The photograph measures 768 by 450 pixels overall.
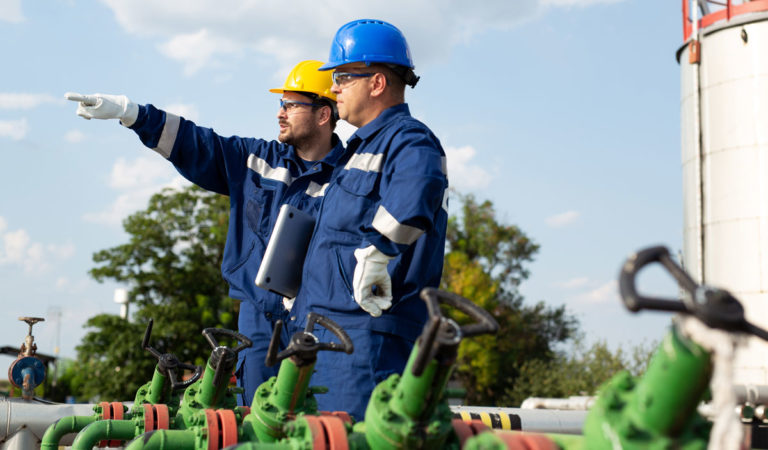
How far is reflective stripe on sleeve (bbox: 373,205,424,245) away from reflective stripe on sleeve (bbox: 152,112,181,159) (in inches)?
64.3

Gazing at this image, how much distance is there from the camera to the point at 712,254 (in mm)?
12562

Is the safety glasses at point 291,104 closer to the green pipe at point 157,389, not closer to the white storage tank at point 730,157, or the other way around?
the green pipe at point 157,389

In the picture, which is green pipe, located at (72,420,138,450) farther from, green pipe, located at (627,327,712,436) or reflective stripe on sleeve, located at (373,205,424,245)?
green pipe, located at (627,327,712,436)

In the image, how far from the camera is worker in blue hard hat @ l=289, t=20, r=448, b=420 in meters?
3.26

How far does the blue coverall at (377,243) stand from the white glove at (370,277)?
0.03 meters

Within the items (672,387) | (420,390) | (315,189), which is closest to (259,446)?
(420,390)

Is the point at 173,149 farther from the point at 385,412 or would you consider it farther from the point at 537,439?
the point at 537,439

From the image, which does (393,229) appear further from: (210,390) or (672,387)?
(672,387)

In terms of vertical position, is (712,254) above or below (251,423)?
above

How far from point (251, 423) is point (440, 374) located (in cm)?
102

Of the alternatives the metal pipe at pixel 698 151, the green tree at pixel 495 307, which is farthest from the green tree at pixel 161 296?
the metal pipe at pixel 698 151

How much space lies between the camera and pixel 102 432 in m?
3.12

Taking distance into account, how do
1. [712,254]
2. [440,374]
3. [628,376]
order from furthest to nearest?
[712,254] → [440,374] → [628,376]

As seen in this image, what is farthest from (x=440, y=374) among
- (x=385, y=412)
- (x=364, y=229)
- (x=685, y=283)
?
(x=364, y=229)
